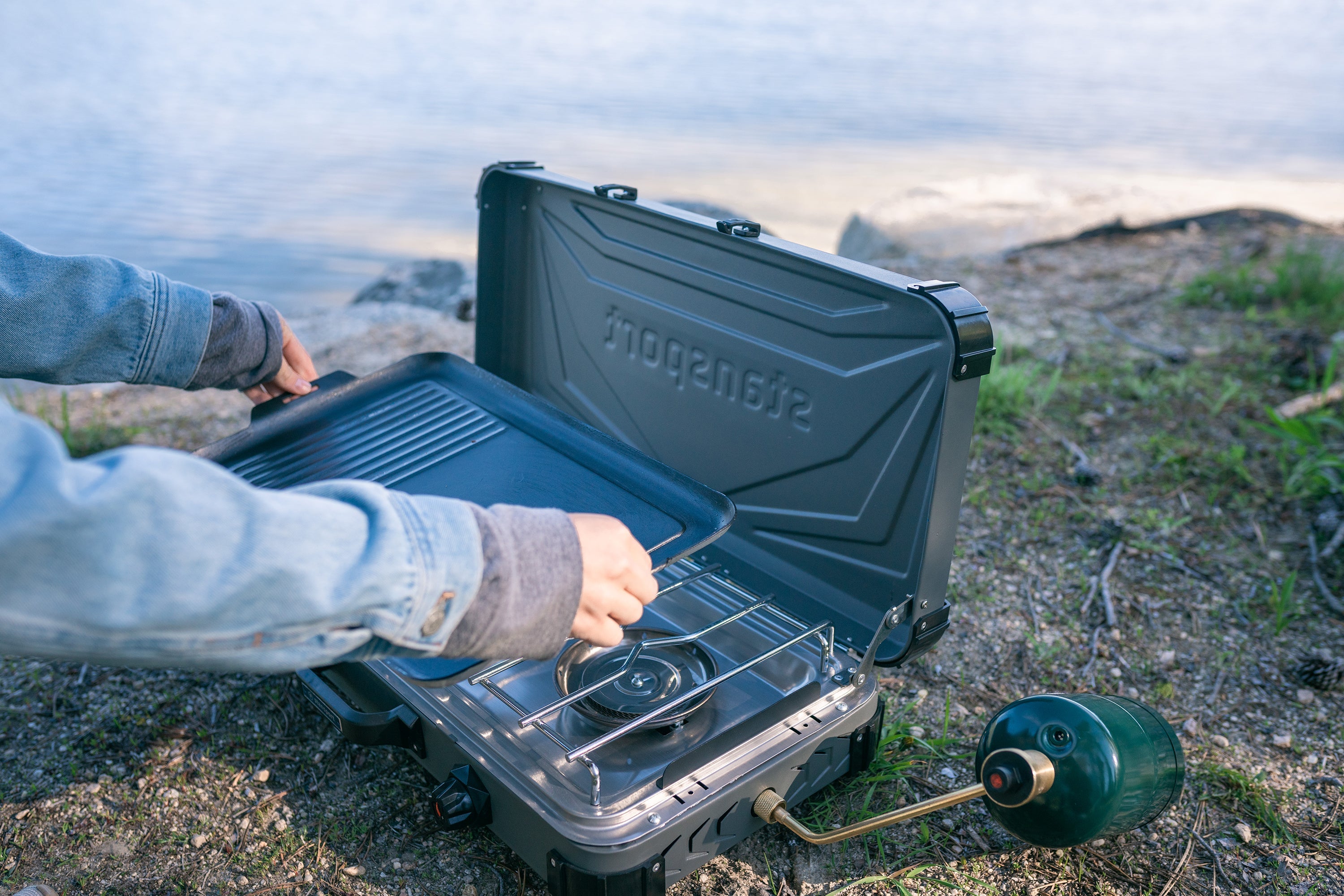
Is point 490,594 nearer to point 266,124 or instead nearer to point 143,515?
point 143,515

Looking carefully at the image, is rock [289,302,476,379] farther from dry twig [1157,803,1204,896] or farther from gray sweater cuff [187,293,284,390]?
dry twig [1157,803,1204,896]

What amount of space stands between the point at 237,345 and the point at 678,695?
102 centimetres

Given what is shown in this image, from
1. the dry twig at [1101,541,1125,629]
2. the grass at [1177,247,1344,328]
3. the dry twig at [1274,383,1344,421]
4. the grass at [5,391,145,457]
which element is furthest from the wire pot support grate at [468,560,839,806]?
the grass at [1177,247,1344,328]

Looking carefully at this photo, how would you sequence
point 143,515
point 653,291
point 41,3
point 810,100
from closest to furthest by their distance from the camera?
point 143,515 < point 653,291 < point 810,100 < point 41,3

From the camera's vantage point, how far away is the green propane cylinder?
1.27 m

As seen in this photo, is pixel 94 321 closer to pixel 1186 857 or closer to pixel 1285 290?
pixel 1186 857

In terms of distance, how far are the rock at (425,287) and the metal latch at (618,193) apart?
246 cm

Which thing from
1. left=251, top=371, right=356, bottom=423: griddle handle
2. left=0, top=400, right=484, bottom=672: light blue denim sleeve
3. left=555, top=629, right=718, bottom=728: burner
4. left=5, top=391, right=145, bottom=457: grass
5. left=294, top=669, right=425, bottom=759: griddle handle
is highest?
left=0, top=400, right=484, bottom=672: light blue denim sleeve

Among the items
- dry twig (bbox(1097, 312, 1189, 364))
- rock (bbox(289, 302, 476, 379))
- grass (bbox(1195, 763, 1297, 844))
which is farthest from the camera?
rock (bbox(289, 302, 476, 379))

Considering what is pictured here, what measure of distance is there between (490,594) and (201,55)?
14.6m

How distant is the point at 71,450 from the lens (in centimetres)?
278

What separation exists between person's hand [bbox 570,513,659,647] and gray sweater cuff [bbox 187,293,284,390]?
922 millimetres

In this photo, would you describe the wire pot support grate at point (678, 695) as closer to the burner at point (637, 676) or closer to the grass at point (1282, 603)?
the burner at point (637, 676)

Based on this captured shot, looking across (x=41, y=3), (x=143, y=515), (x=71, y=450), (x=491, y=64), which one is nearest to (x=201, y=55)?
(x=491, y=64)
